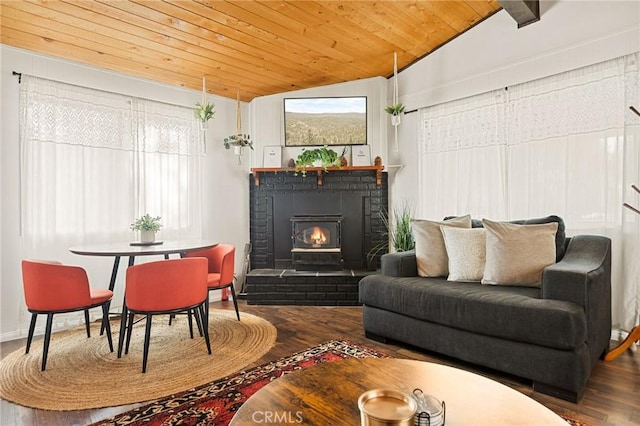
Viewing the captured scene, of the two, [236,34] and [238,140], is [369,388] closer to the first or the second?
[236,34]

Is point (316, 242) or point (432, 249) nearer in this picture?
point (432, 249)

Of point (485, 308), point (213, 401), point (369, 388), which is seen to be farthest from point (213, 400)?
point (485, 308)

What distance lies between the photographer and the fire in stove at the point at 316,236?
4.71 m

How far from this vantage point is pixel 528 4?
3242 mm

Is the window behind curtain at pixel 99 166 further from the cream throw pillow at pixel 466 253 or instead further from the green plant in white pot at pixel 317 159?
the cream throw pillow at pixel 466 253

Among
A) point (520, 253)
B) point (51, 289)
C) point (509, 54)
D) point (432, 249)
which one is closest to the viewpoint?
point (51, 289)

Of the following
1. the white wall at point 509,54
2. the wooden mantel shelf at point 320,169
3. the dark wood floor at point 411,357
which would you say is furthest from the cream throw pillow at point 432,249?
the wooden mantel shelf at point 320,169

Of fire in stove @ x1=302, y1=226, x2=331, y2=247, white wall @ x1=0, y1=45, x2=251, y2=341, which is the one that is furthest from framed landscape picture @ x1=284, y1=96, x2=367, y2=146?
fire in stove @ x1=302, y1=226, x2=331, y2=247

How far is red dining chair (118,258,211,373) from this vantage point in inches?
98.5

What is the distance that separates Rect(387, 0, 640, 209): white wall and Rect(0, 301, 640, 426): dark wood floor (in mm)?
2042

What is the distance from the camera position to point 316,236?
4.72 m

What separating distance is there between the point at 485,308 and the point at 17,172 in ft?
12.6

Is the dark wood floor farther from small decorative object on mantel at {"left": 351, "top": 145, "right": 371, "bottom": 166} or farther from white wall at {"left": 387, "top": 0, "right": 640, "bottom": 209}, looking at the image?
white wall at {"left": 387, "top": 0, "right": 640, "bottom": 209}

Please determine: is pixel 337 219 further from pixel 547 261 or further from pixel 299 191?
pixel 547 261
